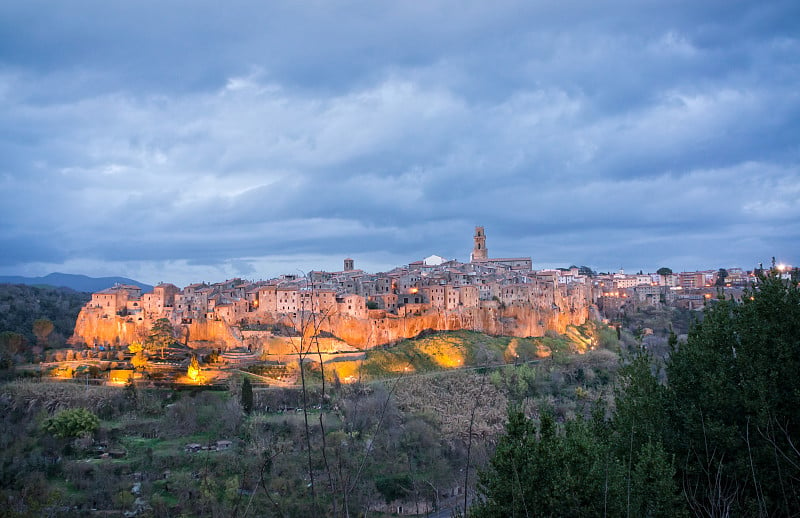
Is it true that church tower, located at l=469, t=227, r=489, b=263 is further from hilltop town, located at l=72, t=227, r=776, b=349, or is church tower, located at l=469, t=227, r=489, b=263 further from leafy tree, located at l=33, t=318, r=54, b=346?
leafy tree, located at l=33, t=318, r=54, b=346

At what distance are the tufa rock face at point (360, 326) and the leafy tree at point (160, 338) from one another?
240cm

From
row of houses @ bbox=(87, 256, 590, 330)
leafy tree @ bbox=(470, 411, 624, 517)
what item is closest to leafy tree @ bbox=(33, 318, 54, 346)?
row of houses @ bbox=(87, 256, 590, 330)

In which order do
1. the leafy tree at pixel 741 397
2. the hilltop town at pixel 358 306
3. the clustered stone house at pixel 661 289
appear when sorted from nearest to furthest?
the leafy tree at pixel 741 397
the hilltop town at pixel 358 306
the clustered stone house at pixel 661 289

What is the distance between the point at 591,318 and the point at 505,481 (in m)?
51.2

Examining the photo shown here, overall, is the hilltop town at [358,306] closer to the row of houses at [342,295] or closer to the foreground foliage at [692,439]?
the row of houses at [342,295]

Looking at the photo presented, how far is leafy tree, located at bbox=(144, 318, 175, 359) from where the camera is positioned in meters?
35.0

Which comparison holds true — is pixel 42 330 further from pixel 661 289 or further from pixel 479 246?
pixel 661 289

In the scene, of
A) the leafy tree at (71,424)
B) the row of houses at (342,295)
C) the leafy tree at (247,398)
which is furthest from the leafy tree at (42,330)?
the leafy tree at (247,398)

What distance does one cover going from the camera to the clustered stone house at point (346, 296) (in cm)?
4090

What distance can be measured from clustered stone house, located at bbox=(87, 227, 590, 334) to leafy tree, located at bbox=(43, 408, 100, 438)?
14677mm

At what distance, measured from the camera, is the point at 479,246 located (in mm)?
68500

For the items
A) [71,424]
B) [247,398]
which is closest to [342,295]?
[247,398]

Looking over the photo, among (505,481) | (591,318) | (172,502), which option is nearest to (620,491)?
(505,481)

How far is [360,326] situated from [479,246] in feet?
106
